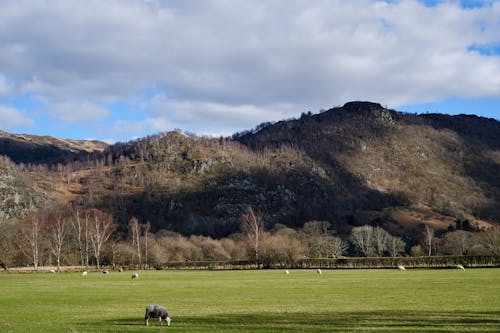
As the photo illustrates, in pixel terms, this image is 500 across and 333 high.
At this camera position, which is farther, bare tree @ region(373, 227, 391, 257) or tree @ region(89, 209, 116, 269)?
bare tree @ region(373, 227, 391, 257)

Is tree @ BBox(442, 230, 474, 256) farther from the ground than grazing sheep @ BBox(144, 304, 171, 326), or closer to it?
closer to it

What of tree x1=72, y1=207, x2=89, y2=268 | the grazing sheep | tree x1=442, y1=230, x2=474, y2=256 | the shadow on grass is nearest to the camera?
the shadow on grass

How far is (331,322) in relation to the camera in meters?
26.6

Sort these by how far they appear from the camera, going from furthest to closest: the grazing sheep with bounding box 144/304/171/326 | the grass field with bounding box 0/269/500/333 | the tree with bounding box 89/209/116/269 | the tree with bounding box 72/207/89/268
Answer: the tree with bounding box 72/207/89/268 → the tree with bounding box 89/209/116/269 → the grazing sheep with bounding box 144/304/171/326 → the grass field with bounding box 0/269/500/333

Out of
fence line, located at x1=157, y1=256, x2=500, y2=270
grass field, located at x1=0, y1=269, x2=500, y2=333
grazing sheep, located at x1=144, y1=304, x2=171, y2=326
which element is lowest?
fence line, located at x1=157, y1=256, x2=500, y2=270

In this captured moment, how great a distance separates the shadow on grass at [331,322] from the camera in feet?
79.3

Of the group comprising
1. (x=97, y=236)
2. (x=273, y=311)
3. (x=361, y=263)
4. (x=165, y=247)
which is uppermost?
(x=97, y=236)

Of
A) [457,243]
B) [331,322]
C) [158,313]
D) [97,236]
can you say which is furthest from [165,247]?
[331,322]

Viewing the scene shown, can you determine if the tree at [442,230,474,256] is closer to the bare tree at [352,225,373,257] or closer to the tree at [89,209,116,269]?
the bare tree at [352,225,373,257]

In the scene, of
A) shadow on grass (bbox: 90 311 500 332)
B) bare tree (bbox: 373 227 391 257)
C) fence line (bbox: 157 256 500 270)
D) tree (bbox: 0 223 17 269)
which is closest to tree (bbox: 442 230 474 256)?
bare tree (bbox: 373 227 391 257)

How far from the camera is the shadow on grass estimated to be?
2416cm

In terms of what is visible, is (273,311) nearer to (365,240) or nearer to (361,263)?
(361,263)

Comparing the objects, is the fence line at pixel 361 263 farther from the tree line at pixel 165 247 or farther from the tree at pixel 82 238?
the tree at pixel 82 238

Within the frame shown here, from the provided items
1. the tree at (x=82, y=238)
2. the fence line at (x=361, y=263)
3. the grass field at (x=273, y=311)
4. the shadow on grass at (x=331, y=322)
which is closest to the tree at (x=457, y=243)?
the fence line at (x=361, y=263)
